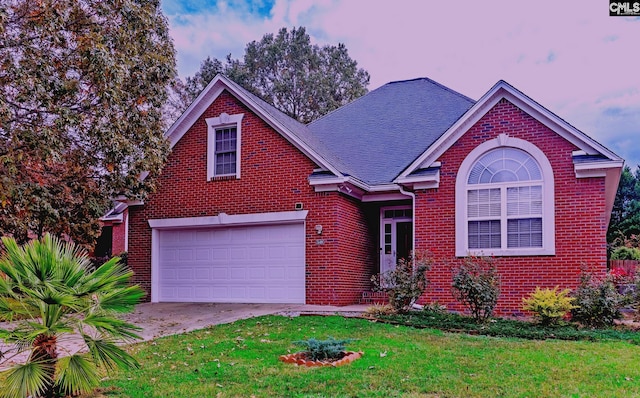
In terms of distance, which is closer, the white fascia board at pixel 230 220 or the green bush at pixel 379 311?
the green bush at pixel 379 311

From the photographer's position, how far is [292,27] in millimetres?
40781

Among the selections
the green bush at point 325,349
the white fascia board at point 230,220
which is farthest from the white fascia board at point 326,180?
the green bush at point 325,349

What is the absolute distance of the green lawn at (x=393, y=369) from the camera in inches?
Result: 245

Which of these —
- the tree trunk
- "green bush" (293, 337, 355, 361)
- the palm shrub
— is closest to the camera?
the palm shrub

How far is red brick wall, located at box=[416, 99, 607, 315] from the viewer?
1259 cm

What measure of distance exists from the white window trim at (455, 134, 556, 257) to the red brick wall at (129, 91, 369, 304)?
2.98 m

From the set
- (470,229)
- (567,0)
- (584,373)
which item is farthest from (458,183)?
(584,373)

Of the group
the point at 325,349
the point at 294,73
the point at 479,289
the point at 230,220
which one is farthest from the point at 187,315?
the point at 294,73

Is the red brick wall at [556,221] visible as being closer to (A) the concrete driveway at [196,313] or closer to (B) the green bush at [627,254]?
(A) the concrete driveway at [196,313]

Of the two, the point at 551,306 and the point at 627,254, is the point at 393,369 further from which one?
the point at 627,254

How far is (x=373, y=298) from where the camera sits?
1576 centimetres

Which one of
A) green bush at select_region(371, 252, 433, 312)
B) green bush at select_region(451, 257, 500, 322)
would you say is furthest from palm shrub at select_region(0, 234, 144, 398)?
green bush at select_region(371, 252, 433, 312)

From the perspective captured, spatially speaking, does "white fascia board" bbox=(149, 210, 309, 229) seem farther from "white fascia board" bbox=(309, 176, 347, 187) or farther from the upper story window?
the upper story window

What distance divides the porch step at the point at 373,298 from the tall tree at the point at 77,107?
6.45 meters
